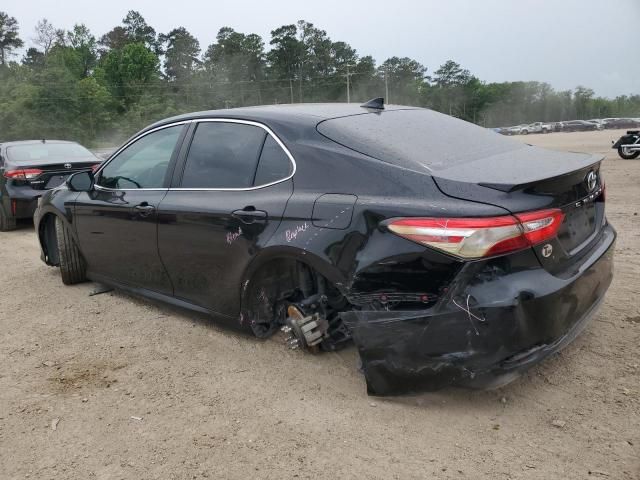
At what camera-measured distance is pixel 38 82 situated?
51688 millimetres

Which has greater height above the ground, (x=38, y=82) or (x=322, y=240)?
(x=38, y=82)

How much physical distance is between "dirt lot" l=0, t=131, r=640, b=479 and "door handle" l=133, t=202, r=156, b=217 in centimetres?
85

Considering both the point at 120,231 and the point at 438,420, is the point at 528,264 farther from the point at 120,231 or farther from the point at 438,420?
the point at 120,231

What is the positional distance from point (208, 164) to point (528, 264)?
207 cm

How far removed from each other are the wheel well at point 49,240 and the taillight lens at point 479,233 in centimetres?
413

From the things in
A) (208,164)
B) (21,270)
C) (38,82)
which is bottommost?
(21,270)

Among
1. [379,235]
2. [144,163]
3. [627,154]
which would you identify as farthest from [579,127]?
[379,235]

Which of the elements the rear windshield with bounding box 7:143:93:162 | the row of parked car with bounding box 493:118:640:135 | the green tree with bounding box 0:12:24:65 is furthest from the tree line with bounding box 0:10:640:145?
the rear windshield with bounding box 7:143:93:162

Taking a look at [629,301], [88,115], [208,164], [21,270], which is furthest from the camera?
[88,115]

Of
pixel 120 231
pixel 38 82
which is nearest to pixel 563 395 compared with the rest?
pixel 120 231

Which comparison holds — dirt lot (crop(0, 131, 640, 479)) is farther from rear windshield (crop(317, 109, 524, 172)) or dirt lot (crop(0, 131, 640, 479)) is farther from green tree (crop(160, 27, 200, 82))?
green tree (crop(160, 27, 200, 82))

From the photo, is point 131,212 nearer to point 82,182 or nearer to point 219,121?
point 82,182

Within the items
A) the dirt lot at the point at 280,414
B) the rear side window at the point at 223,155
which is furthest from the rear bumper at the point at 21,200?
the rear side window at the point at 223,155

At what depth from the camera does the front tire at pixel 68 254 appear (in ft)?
16.3
